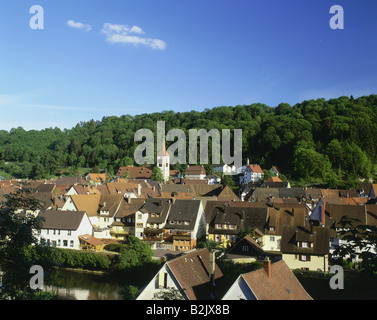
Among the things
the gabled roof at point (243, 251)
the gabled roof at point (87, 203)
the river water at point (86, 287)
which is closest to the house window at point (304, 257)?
the gabled roof at point (243, 251)

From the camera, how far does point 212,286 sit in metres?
15.7

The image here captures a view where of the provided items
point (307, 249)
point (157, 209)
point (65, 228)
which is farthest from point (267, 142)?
point (65, 228)

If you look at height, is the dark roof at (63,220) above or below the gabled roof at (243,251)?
above

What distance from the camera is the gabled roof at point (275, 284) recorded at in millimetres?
12484

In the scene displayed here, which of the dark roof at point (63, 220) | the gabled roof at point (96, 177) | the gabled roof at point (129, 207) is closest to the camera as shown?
the dark roof at point (63, 220)

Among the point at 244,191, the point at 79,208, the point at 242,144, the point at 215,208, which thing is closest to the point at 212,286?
the point at 215,208

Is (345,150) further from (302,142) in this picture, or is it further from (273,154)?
(273,154)

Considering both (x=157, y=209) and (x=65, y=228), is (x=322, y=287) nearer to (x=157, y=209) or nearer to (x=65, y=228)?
(x=157, y=209)

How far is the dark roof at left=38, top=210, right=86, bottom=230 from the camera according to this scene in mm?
29906

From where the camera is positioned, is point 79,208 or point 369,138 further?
point 369,138

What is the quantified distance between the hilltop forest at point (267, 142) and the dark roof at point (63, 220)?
4683cm

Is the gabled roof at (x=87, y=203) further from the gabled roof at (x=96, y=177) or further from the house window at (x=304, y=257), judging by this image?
the gabled roof at (x=96, y=177)
